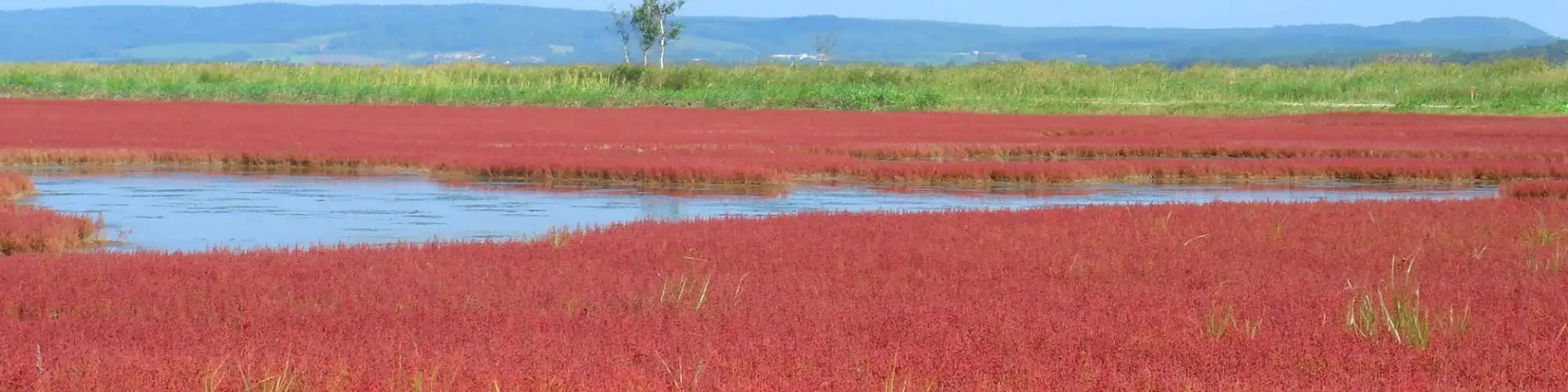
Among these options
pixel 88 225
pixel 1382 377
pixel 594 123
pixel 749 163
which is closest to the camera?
pixel 1382 377

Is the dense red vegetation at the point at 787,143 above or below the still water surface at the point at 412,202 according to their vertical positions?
below

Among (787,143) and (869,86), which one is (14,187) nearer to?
(787,143)

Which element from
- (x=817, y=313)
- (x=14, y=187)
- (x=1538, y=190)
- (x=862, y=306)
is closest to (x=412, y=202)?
(x=14, y=187)

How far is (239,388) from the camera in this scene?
6656 mm

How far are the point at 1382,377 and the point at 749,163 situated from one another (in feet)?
58.0

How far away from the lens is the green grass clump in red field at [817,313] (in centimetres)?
709

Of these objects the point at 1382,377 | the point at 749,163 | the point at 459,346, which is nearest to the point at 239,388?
the point at 459,346

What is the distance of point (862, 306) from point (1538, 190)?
43.7ft

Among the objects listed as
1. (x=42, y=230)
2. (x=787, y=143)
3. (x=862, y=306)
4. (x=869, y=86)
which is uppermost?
(x=862, y=306)

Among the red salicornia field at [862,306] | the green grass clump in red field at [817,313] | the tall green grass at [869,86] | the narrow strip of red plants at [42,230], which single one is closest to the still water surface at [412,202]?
the narrow strip of red plants at [42,230]

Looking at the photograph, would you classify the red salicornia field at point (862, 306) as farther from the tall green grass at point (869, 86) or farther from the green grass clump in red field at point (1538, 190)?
the tall green grass at point (869, 86)

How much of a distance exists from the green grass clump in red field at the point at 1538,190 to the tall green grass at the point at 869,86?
30953 mm

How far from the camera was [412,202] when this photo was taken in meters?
19.4

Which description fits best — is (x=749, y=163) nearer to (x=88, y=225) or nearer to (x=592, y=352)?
(x=88, y=225)
